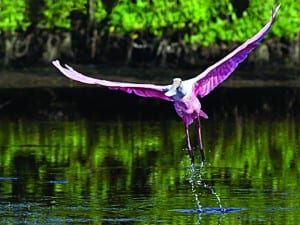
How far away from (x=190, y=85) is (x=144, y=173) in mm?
3424

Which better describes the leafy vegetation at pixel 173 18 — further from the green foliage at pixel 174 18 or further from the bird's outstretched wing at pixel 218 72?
the bird's outstretched wing at pixel 218 72

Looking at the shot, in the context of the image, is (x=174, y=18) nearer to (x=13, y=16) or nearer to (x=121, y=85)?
(x=13, y=16)

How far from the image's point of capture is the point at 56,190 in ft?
56.7

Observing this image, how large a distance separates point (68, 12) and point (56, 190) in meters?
26.2

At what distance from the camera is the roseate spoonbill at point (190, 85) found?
15.6 metres

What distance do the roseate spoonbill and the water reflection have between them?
37.8 inches

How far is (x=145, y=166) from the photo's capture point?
1975 centimetres

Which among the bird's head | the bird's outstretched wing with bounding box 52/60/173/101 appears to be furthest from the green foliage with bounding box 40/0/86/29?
the bird's head

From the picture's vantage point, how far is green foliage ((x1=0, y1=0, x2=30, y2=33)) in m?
42.0

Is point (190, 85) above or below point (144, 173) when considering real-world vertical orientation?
above

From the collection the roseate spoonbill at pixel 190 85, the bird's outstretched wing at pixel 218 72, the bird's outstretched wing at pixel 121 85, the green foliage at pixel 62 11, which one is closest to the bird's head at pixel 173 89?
the roseate spoonbill at pixel 190 85

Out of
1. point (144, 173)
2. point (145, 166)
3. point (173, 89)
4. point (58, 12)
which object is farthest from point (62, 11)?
point (173, 89)

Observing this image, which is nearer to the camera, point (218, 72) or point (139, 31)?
point (218, 72)

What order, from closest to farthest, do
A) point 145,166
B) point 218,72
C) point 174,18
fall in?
point 218,72, point 145,166, point 174,18
